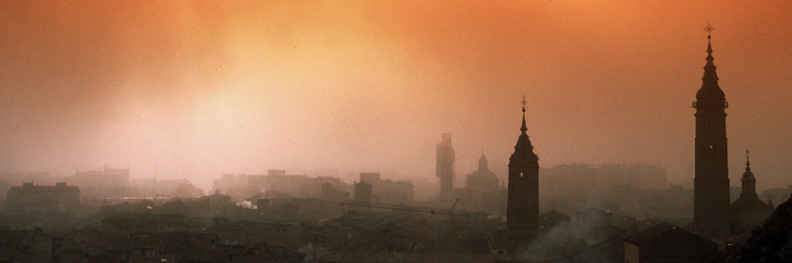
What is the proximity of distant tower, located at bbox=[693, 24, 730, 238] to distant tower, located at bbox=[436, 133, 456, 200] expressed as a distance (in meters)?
86.4

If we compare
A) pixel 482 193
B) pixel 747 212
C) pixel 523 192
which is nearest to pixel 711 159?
pixel 747 212

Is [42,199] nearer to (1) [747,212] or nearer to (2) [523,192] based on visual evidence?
(2) [523,192]

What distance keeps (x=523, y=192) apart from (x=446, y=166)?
9025 cm

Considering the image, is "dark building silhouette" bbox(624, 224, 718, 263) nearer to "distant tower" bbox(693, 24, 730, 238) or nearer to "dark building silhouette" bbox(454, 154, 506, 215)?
"distant tower" bbox(693, 24, 730, 238)

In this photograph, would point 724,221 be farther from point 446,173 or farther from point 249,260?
point 446,173

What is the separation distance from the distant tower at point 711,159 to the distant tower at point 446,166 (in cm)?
8639

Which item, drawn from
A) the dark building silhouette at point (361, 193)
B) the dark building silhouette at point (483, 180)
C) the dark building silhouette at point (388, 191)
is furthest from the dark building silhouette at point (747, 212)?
the dark building silhouette at point (483, 180)

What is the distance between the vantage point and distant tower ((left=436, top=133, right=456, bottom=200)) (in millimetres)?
134875

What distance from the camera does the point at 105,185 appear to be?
177m

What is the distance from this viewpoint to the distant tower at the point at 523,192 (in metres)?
48.3

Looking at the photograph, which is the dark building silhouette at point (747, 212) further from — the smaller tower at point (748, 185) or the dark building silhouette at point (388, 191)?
the dark building silhouette at point (388, 191)

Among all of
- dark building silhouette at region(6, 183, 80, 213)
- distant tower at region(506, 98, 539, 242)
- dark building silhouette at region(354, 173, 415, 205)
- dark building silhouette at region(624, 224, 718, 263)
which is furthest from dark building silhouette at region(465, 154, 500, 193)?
dark building silhouette at region(624, 224, 718, 263)

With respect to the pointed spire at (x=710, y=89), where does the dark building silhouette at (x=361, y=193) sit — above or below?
below

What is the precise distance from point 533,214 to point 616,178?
11877 cm
